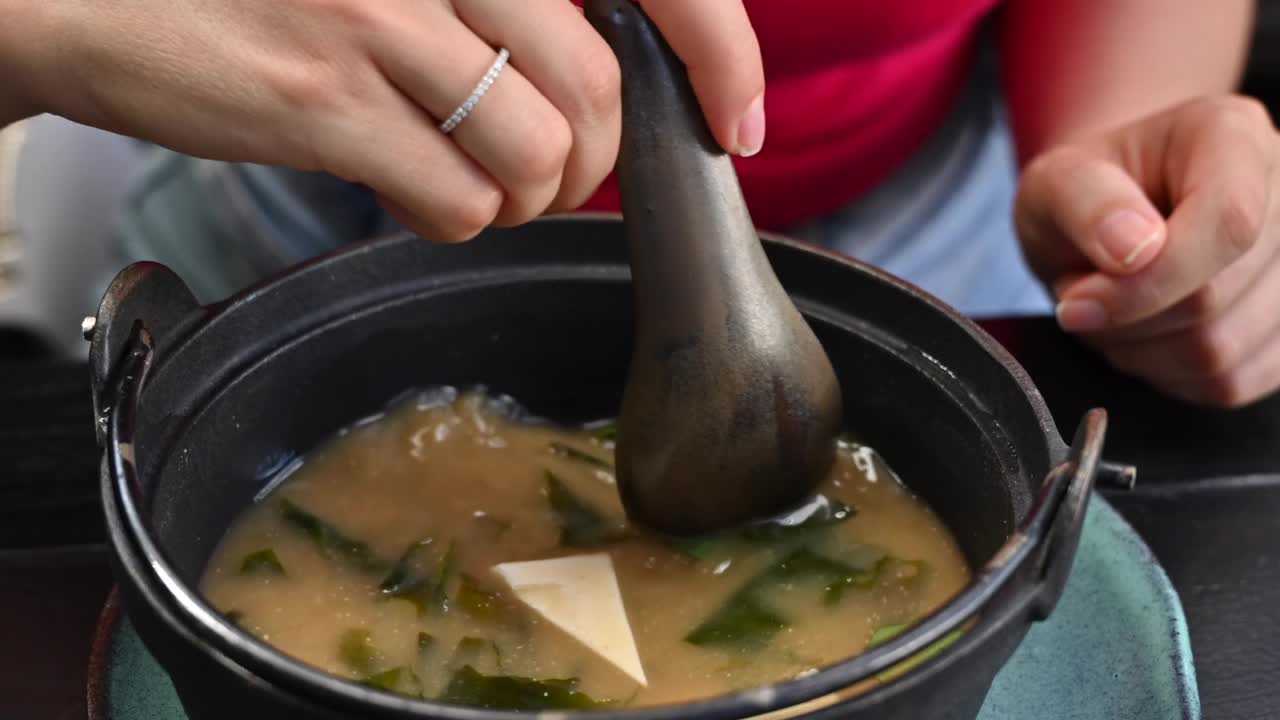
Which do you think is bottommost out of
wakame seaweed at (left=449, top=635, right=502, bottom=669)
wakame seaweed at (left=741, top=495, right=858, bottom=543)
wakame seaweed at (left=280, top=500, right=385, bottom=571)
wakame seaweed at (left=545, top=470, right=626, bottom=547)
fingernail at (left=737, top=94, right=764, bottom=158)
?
wakame seaweed at (left=545, top=470, right=626, bottom=547)

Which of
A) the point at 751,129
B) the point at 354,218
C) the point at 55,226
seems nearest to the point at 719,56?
the point at 751,129

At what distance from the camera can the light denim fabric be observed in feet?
5.86

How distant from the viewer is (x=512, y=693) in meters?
0.84

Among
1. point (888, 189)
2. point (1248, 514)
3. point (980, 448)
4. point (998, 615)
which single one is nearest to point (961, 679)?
point (998, 615)

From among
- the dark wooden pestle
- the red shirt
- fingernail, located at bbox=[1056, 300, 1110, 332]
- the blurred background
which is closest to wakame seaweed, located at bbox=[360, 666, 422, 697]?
the dark wooden pestle

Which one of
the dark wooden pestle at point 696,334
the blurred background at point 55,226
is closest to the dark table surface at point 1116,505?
the dark wooden pestle at point 696,334

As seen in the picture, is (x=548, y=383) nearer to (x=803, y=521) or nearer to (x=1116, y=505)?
(x=803, y=521)

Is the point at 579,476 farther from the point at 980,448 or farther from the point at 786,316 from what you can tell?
the point at 980,448

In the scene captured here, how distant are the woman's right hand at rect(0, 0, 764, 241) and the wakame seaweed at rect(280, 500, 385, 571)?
10.5 inches

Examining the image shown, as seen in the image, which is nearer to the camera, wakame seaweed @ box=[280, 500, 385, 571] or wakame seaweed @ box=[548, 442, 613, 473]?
wakame seaweed @ box=[280, 500, 385, 571]

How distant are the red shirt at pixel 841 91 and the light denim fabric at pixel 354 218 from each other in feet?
0.18

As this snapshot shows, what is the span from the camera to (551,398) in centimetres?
117

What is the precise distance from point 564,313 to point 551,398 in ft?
0.30

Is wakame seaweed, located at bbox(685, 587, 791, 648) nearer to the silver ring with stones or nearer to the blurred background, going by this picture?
the silver ring with stones
